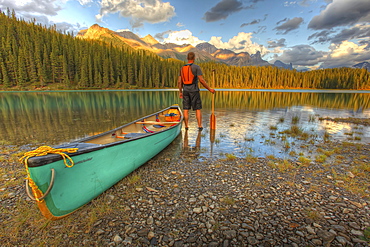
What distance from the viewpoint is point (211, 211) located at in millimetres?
4547

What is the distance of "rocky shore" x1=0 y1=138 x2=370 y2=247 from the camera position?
369 centimetres

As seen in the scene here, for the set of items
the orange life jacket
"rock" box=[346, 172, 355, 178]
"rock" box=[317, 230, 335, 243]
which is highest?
the orange life jacket

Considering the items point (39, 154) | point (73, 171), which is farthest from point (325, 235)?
point (39, 154)

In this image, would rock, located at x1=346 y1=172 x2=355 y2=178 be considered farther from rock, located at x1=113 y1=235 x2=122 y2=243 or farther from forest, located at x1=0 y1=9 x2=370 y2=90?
forest, located at x1=0 y1=9 x2=370 y2=90

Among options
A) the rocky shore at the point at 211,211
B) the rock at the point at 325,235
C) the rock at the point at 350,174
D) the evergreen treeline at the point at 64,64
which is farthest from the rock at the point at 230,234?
the evergreen treeline at the point at 64,64

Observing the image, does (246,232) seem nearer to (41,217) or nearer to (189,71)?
(41,217)

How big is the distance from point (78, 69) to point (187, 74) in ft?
344

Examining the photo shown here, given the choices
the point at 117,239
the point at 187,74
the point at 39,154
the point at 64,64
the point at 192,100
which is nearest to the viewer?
the point at 39,154

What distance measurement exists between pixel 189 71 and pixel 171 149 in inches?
184

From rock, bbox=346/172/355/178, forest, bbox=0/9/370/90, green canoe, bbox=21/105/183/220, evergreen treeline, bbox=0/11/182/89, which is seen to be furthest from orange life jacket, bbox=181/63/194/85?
evergreen treeline, bbox=0/11/182/89

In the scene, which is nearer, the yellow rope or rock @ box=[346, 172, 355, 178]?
the yellow rope

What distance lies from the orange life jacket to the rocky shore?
5856 millimetres

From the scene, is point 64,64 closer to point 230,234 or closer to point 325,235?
point 230,234

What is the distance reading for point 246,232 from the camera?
12.6 feet
